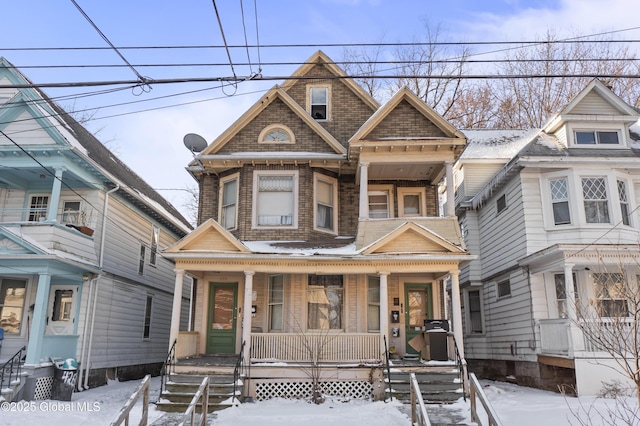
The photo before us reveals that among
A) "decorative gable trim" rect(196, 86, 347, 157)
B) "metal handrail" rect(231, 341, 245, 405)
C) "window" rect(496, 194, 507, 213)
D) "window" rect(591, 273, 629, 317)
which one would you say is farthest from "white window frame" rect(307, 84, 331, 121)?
"window" rect(591, 273, 629, 317)

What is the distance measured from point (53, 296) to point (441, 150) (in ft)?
41.2

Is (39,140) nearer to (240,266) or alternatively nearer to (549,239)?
(240,266)

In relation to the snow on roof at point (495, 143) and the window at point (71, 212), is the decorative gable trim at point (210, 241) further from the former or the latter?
the snow on roof at point (495, 143)

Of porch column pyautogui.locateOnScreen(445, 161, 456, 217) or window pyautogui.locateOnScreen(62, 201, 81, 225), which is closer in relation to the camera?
porch column pyautogui.locateOnScreen(445, 161, 456, 217)

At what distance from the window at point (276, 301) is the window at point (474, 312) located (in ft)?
27.7

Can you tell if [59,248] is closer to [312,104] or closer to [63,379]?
[63,379]

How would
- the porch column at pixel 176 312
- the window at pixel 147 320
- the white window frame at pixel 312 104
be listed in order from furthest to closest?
the window at pixel 147 320 → the white window frame at pixel 312 104 → the porch column at pixel 176 312

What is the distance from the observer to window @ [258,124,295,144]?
1557 cm

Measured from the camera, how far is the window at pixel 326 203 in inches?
602

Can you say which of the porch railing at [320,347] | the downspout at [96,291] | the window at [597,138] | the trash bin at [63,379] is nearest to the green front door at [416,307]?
the porch railing at [320,347]

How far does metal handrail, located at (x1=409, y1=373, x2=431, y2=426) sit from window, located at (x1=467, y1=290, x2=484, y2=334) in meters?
10.4

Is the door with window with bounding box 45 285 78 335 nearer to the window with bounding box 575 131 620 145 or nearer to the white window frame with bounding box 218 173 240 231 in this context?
the white window frame with bounding box 218 173 240 231

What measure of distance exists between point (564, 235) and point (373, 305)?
233 inches

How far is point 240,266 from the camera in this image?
13.2 meters
